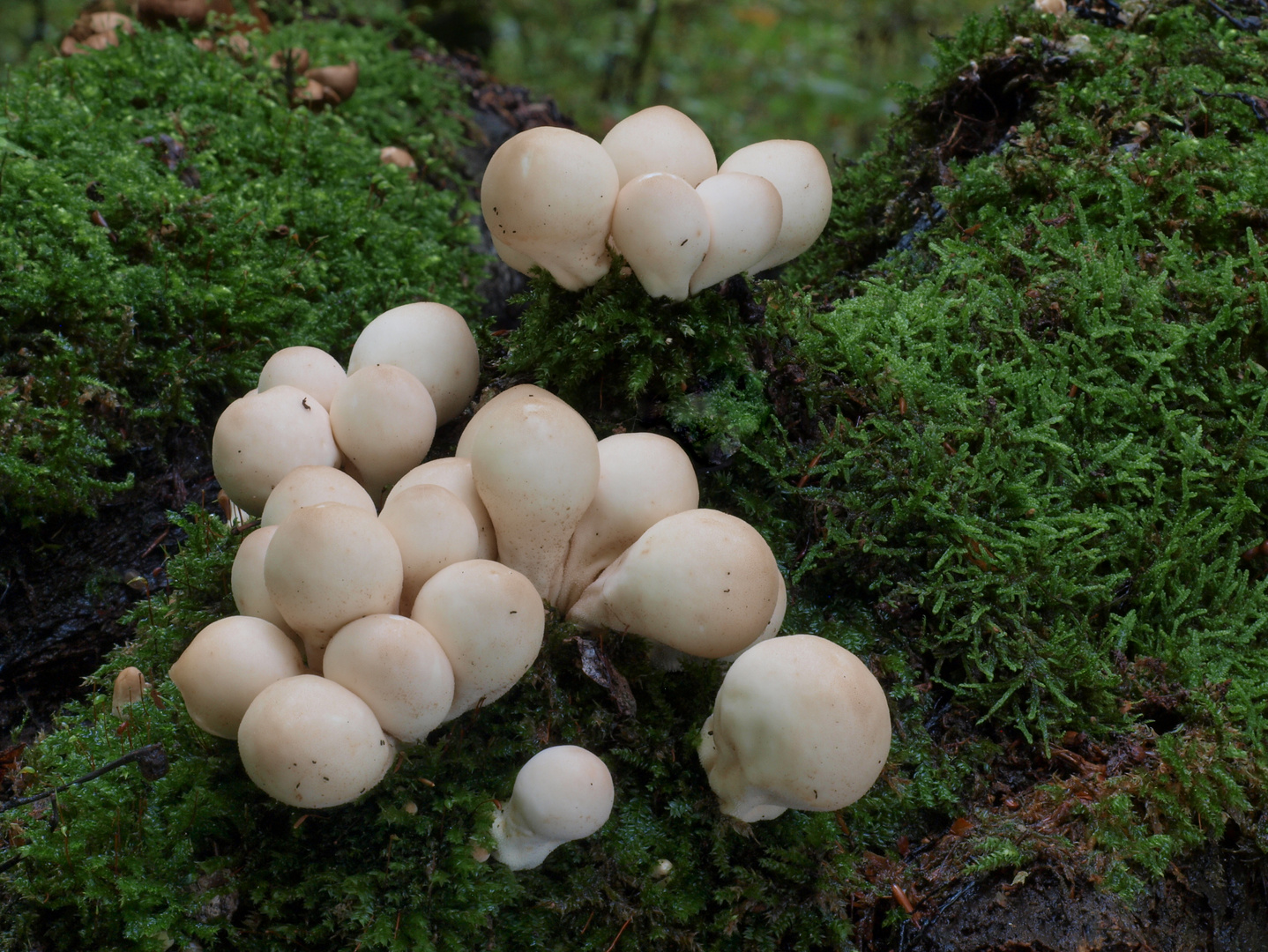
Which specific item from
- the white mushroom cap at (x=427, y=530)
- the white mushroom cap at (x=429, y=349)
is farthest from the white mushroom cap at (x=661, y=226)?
the white mushroom cap at (x=427, y=530)

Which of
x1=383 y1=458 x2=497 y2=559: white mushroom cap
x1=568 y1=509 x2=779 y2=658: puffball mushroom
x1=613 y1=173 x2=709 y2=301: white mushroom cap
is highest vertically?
x1=613 y1=173 x2=709 y2=301: white mushroom cap

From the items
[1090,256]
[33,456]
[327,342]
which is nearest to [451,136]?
[327,342]

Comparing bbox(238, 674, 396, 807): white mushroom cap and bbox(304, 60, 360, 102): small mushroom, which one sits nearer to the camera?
bbox(238, 674, 396, 807): white mushroom cap

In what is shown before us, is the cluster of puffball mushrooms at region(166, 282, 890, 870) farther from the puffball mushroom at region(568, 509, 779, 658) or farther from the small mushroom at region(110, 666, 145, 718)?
the small mushroom at region(110, 666, 145, 718)

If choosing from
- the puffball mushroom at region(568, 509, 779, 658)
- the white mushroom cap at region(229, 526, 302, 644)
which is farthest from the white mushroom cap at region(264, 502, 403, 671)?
the puffball mushroom at region(568, 509, 779, 658)

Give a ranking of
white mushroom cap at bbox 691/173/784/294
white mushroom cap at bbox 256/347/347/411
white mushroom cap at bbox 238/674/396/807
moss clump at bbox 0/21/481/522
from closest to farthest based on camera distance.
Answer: white mushroom cap at bbox 238/674/396/807
white mushroom cap at bbox 691/173/784/294
white mushroom cap at bbox 256/347/347/411
moss clump at bbox 0/21/481/522

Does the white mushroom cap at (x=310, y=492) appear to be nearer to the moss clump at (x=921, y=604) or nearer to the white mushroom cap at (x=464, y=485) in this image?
the white mushroom cap at (x=464, y=485)

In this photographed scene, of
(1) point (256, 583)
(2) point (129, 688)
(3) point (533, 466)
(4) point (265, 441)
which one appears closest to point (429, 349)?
(4) point (265, 441)

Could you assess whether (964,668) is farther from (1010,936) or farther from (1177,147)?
(1177,147)

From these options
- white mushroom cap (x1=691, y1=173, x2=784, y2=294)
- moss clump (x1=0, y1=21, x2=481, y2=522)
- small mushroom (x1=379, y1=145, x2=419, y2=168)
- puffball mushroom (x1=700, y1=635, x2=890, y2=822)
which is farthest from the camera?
small mushroom (x1=379, y1=145, x2=419, y2=168)
